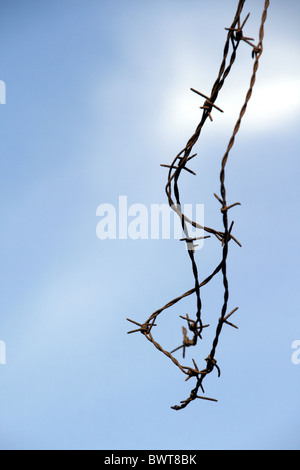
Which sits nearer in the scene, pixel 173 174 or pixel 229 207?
pixel 229 207

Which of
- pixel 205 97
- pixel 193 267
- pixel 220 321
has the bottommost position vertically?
pixel 220 321

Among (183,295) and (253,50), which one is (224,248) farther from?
(253,50)

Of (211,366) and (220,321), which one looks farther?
(211,366)

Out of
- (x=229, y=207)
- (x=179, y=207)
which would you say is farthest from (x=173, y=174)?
(x=229, y=207)

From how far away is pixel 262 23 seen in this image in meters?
1.85

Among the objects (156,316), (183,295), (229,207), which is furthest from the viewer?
(156,316)

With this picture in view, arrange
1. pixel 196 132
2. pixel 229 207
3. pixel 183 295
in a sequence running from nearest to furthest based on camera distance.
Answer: pixel 229 207 < pixel 196 132 < pixel 183 295

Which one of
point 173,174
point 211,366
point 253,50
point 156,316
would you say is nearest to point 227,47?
point 253,50

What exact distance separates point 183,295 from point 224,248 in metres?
0.35

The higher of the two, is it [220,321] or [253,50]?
[253,50]

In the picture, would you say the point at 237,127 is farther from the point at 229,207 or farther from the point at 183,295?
the point at 183,295

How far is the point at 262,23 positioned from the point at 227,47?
0.18 meters

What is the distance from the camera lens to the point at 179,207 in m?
1.95

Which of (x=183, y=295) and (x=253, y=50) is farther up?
(x=253, y=50)
